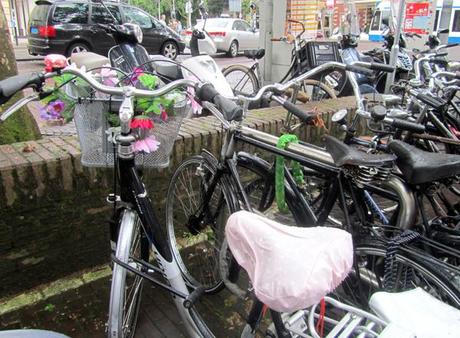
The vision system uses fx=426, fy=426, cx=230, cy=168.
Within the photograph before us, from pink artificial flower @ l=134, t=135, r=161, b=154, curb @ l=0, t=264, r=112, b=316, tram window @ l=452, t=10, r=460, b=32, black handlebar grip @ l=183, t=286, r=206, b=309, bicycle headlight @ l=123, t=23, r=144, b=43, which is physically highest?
tram window @ l=452, t=10, r=460, b=32

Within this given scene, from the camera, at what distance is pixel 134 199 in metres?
1.96

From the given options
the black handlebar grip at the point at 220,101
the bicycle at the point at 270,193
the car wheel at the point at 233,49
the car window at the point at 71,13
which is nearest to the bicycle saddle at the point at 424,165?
the bicycle at the point at 270,193

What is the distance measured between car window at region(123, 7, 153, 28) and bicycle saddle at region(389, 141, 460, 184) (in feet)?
43.7

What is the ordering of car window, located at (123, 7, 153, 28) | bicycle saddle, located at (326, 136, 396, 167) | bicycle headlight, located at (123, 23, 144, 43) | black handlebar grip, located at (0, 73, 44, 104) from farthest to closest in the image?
1. car window, located at (123, 7, 153, 28)
2. bicycle headlight, located at (123, 23, 144, 43)
3. bicycle saddle, located at (326, 136, 396, 167)
4. black handlebar grip, located at (0, 73, 44, 104)

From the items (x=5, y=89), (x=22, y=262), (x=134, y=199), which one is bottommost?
(x=22, y=262)

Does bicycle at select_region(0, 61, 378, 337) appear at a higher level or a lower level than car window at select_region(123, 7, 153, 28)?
→ lower

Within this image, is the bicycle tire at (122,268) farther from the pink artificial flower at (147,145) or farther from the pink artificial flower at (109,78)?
the pink artificial flower at (109,78)

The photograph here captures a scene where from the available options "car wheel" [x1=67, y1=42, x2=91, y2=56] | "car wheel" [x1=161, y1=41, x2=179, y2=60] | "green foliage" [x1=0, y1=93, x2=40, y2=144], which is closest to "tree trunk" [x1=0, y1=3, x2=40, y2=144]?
"green foliage" [x1=0, y1=93, x2=40, y2=144]

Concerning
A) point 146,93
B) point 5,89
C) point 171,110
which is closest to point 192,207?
Result: point 171,110

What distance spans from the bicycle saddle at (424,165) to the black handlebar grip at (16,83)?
1659mm

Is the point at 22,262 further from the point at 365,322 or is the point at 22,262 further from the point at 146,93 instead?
the point at 365,322

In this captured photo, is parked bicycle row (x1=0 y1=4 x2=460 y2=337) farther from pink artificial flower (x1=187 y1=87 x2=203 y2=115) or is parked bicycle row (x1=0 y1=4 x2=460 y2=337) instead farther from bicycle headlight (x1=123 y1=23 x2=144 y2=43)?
bicycle headlight (x1=123 y1=23 x2=144 y2=43)

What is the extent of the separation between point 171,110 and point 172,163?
0.95 m

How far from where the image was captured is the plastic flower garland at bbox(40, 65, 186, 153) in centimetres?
184
